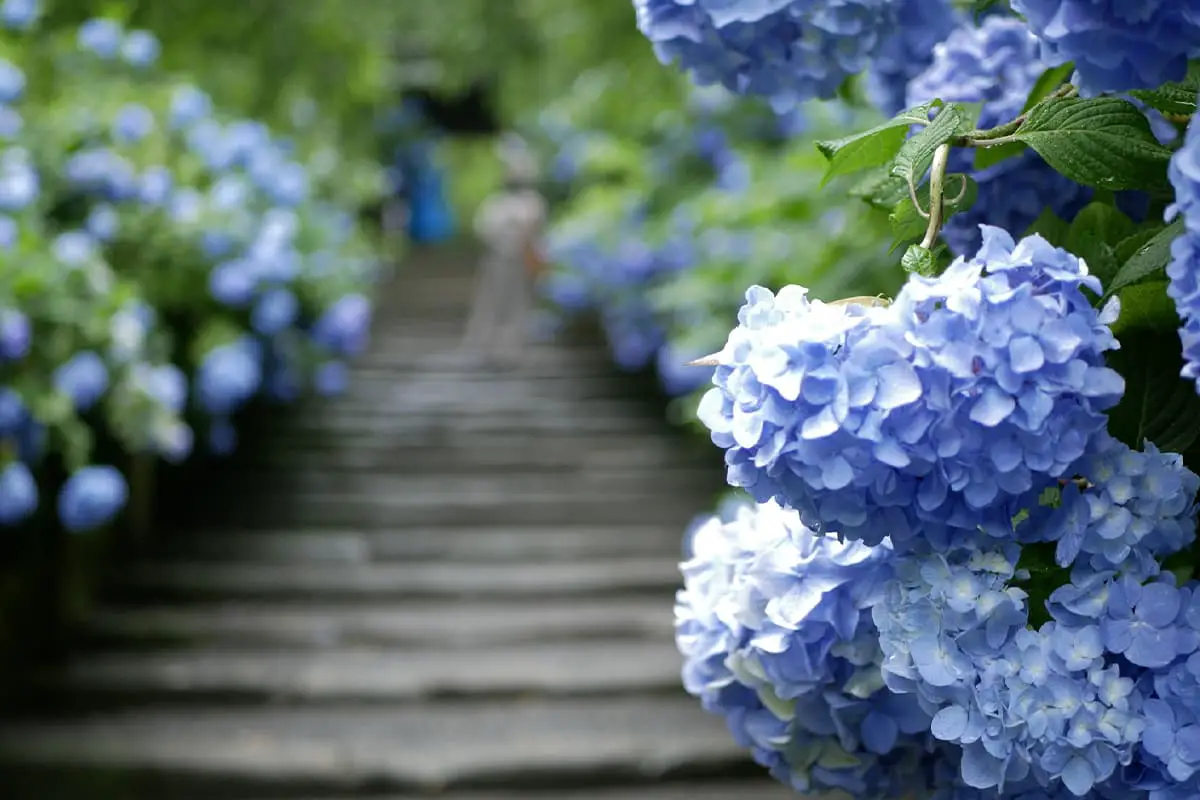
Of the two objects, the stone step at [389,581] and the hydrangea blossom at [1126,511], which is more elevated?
the hydrangea blossom at [1126,511]

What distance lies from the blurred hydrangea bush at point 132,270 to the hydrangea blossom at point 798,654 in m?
1.50

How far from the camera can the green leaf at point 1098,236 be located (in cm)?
58

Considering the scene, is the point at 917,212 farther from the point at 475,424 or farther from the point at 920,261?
the point at 475,424

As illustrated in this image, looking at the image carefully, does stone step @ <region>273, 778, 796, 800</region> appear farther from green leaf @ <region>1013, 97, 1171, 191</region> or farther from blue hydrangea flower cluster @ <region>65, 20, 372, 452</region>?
green leaf @ <region>1013, 97, 1171, 191</region>

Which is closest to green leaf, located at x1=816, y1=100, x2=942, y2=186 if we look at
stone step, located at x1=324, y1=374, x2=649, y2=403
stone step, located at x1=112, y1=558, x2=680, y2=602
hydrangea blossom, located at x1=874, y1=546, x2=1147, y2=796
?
hydrangea blossom, located at x1=874, y1=546, x2=1147, y2=796

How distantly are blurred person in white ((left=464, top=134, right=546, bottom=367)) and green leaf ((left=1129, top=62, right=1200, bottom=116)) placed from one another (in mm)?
4700

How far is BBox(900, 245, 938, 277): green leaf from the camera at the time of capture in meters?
0.53

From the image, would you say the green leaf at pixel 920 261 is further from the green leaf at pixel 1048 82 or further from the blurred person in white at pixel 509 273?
the blurred person in white at pixel 509 273

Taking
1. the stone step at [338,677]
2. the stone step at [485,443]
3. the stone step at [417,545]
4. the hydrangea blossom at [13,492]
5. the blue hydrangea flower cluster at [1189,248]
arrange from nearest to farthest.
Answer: the blue hydrangea flower cluster at [1189,248] → the hydrangea blossom at [13,492] → the stone step at [338,677] → the stone step at [417,545] → the stone step at [485,443]

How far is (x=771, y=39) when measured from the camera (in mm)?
720

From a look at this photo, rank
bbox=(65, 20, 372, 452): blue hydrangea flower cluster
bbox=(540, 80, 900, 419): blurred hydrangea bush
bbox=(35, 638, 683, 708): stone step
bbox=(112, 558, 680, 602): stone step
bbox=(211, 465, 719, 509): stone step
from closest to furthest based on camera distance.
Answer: bbox=(540, 80, 900, 419): blurred hydrangea bush, bbox=(35, 638, 683, 708): stone step, bbox=(65, 20, 372, 452): blue hydrangea flower cluster, bbox=(112, 558, 680, 602): stone step, bbox=(211, 465, 719, 509): stone step

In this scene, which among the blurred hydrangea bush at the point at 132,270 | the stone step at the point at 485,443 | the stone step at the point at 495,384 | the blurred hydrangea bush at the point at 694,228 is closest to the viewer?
the blurred hydrangea bush at the point at 132,270

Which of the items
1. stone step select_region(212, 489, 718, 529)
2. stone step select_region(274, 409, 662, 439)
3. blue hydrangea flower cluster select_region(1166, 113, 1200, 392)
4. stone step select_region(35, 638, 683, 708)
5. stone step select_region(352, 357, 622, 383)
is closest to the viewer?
blue hydrangea flower cluster select_region(1166, 113, 1200, 392)

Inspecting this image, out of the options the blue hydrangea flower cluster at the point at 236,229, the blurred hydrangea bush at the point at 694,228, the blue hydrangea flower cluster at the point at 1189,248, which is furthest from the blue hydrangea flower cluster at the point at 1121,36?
the blue hydrangea flower cluster at the point at 236,229
